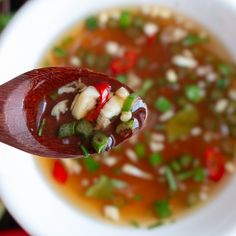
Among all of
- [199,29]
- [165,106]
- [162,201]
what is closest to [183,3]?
[199,29]

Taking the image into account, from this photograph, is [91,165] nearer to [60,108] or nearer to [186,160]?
[186,160]

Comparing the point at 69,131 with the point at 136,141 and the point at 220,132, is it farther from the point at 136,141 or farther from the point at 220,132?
the point at 220,132

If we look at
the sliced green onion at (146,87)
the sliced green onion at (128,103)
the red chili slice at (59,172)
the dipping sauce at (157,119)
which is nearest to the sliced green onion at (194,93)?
the dipping sauce at (157,119)

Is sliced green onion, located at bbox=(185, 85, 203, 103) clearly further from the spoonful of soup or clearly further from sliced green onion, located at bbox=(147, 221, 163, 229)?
the spoonful of soup

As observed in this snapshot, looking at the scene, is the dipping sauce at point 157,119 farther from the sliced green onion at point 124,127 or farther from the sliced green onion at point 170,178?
the sliced green onion at point 124,127

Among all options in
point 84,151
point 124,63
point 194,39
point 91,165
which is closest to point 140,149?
point 91,165
